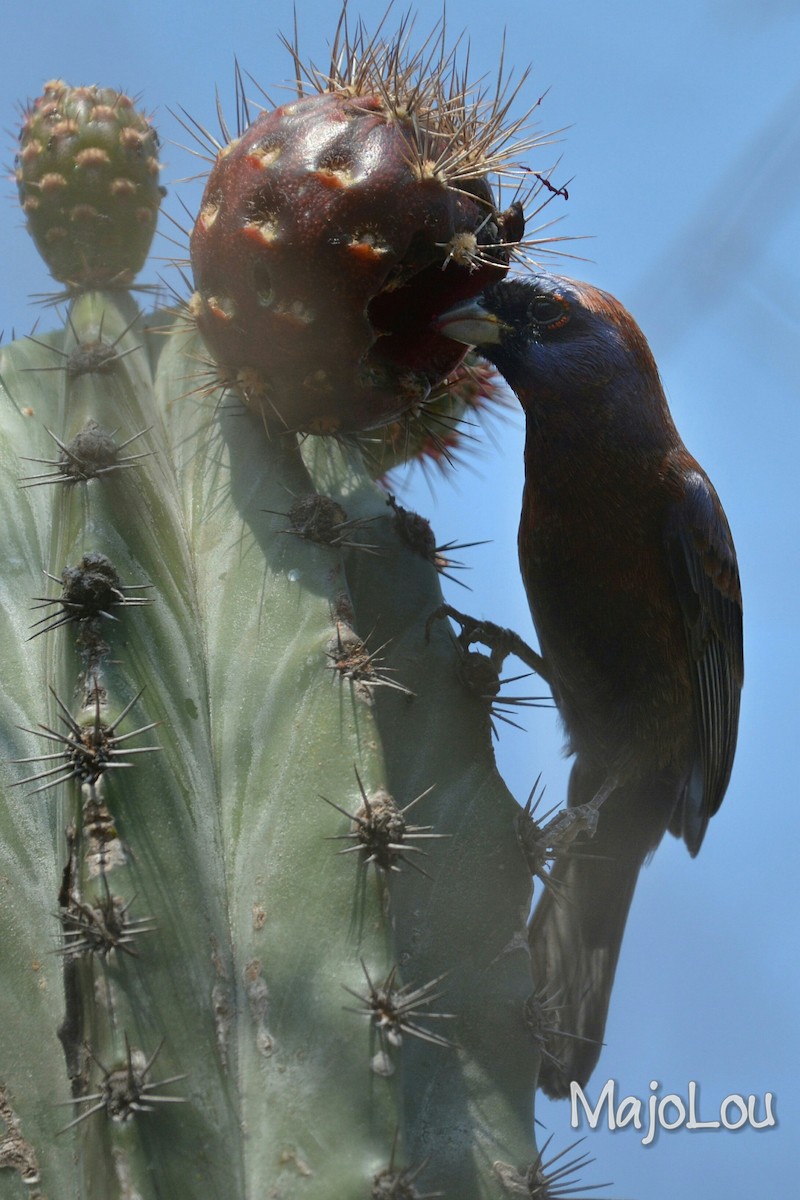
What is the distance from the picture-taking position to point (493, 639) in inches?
102

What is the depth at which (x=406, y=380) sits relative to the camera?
2156mm

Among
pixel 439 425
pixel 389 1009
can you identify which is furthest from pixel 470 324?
pixel 389 1009

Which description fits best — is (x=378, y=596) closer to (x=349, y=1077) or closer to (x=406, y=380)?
(x=406, y=380)

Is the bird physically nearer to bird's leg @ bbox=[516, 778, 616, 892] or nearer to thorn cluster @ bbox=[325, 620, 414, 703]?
bird's leg @ bbox=[516, 778, 616, 892]

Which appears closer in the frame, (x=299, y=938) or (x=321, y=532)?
(x=299, y=938)

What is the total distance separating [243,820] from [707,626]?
4.77 ft

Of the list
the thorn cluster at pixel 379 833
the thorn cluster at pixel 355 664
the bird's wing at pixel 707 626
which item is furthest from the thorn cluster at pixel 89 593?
the bird's wing at pixel 707 626

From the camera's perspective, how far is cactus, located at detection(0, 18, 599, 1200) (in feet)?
5.19

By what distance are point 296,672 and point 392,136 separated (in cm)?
89

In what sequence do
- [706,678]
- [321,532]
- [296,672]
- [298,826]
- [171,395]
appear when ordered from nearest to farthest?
1. [298,826]
2. [296,672]
3. [321,532]
4. [171,395]
5. [706,678]

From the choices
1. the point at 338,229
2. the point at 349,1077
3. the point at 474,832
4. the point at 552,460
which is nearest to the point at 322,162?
the point at 338,229

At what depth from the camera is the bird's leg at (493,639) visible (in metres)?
2.19

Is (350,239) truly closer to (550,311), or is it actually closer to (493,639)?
(550,311)

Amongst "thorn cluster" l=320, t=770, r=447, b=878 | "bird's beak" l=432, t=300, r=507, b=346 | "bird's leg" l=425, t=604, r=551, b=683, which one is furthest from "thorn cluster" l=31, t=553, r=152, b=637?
"bird's beak" l=432, t=300, r=507, b=346
